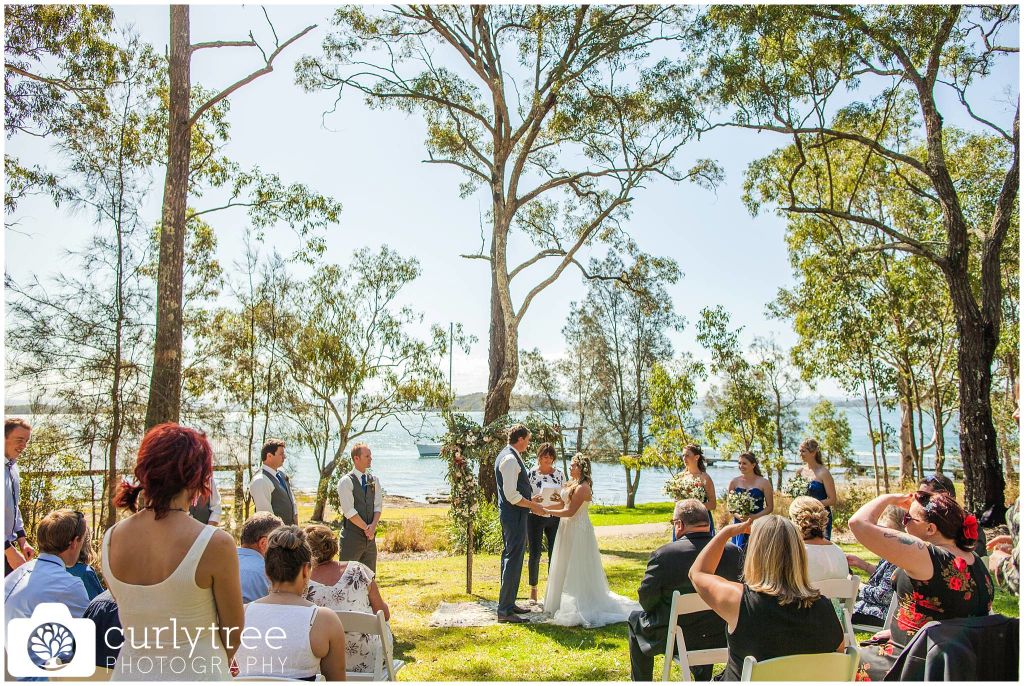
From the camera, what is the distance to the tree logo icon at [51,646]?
2807mm

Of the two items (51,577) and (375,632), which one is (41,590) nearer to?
(51,577)

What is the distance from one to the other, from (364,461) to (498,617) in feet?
5.59

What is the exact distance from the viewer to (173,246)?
780cm

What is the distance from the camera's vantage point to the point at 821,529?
12.6 feet

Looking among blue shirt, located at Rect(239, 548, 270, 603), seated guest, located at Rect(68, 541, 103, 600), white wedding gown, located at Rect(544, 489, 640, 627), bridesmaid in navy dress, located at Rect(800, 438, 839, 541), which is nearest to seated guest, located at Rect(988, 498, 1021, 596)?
bridesmaid in navy dress, located at Rect(800, 438, 839, 541)

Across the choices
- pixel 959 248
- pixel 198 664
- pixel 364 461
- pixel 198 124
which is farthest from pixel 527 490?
pixel 198 124

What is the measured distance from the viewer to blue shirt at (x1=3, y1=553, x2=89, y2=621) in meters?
3.06

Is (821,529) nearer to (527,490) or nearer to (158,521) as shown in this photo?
(527,490)

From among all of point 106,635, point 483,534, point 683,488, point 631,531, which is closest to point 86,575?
point 106,635

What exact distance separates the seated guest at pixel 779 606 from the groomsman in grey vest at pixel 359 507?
3.72m

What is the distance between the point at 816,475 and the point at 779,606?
14.2 feet

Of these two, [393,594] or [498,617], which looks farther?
[393,594]

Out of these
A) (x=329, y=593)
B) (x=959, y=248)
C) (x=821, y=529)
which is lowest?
(x=329, y=593)

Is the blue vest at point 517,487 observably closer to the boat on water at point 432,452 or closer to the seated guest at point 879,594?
the boat on water at point 432,452
